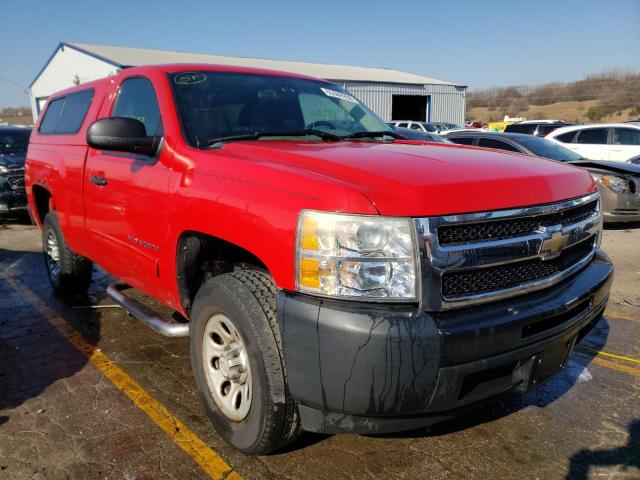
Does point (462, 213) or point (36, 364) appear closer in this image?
point (462, 213)

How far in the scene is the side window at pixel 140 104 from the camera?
133 inches

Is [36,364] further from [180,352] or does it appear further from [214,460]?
[214,460]

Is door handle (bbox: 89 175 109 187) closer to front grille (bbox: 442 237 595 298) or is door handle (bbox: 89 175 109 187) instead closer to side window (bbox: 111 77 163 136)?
side window (bbox: 111 77 163 136)

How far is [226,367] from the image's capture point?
2.65m

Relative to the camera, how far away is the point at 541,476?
2561mm

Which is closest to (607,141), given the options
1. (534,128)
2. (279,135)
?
(534,128)

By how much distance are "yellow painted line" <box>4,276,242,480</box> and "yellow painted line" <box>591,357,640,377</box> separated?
274 centimetres

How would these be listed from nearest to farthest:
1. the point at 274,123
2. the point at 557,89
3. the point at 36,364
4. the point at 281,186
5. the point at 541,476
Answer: the point at 281,186
the point at 541,476
the point at 274,123
the point at 36,364
the point at 557,89

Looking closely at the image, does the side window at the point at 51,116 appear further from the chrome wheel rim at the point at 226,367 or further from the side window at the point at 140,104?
the chrome wheel rim at the point at 226,367

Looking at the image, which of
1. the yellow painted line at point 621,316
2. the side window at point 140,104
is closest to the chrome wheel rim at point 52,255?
the side window at point 140,104

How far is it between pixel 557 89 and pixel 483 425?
87450mm

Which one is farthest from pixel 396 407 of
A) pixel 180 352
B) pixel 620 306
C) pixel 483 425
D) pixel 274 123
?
pixel 620 306

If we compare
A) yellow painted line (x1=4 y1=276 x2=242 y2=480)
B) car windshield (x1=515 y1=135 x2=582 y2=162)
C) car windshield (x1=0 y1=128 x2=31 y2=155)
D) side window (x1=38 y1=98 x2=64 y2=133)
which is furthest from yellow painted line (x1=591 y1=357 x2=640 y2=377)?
car windshield (x1=0 y1=128 x2=31 y2=155)

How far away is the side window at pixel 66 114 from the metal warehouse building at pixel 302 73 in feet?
72.7
